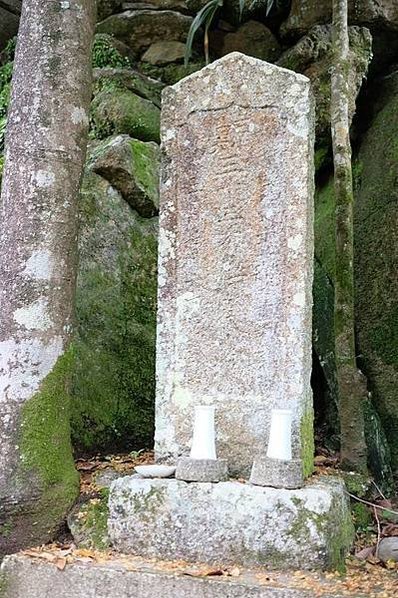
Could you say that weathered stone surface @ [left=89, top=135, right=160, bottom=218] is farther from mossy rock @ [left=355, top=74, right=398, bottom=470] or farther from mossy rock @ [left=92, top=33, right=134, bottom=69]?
mossy rock @ [left=355, top=74, right=398, bottom=470]

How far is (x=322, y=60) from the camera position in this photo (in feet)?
16.0

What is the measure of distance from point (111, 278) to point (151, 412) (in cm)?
84

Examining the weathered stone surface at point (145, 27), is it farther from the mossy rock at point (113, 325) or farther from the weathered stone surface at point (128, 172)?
the mossy rock at point (113, 325)

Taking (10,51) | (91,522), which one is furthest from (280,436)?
(10,51)

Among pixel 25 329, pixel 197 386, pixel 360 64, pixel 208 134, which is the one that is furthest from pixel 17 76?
pixel 360 64

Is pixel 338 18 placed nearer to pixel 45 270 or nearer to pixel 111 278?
pixel 111 278

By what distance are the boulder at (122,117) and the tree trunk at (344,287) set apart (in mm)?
1642

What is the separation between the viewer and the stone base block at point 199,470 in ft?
8.64

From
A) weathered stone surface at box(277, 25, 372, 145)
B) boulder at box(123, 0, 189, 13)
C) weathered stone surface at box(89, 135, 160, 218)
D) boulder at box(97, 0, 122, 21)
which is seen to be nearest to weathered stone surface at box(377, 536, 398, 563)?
weathered stone surface at box(89, 135, 160, 218)

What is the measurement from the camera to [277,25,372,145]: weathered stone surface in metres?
4.66

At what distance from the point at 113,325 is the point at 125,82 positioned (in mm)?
2347

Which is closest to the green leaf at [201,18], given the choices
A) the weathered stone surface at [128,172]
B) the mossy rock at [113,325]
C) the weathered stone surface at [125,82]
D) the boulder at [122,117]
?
the boulder at [122,117]

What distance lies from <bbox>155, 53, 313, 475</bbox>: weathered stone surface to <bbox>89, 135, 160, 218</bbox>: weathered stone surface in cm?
111

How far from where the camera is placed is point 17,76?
3232 millimetres
